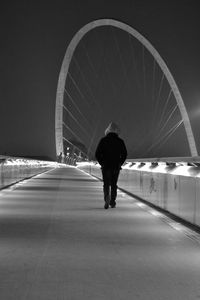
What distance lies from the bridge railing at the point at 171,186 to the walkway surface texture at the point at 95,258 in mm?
616

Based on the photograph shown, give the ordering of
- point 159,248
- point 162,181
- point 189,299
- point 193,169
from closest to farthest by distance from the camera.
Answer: point 189,299, point 159,248, point 193,169, point 162,181

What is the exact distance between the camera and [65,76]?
97062 mm

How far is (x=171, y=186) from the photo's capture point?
16.9 meters

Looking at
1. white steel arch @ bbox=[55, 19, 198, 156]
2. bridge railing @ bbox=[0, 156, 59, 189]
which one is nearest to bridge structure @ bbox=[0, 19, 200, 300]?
bridge railing @ bbox=[0, 156, 59, 189]

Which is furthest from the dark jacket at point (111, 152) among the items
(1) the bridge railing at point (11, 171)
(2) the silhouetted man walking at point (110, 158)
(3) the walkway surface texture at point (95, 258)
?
(1) the bridge railing at point (11, 171)

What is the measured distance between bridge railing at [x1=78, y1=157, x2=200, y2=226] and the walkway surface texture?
0.62 m

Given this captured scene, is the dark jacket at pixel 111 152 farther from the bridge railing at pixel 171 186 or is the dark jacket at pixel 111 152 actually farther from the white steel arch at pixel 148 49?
the white steel arch at pixel 148 49

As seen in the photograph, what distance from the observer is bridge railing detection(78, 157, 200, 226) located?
550 inches

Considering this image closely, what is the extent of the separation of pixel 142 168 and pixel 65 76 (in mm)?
74053

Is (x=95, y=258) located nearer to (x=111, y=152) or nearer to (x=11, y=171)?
(x=111, y=152)

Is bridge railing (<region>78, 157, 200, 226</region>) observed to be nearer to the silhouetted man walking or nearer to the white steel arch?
the silhouetted man walking

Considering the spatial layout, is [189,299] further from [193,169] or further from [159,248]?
[193,169]

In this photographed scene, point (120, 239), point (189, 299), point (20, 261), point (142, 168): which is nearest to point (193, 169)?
point (120, 239)

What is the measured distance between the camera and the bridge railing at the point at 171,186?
45.8ft
